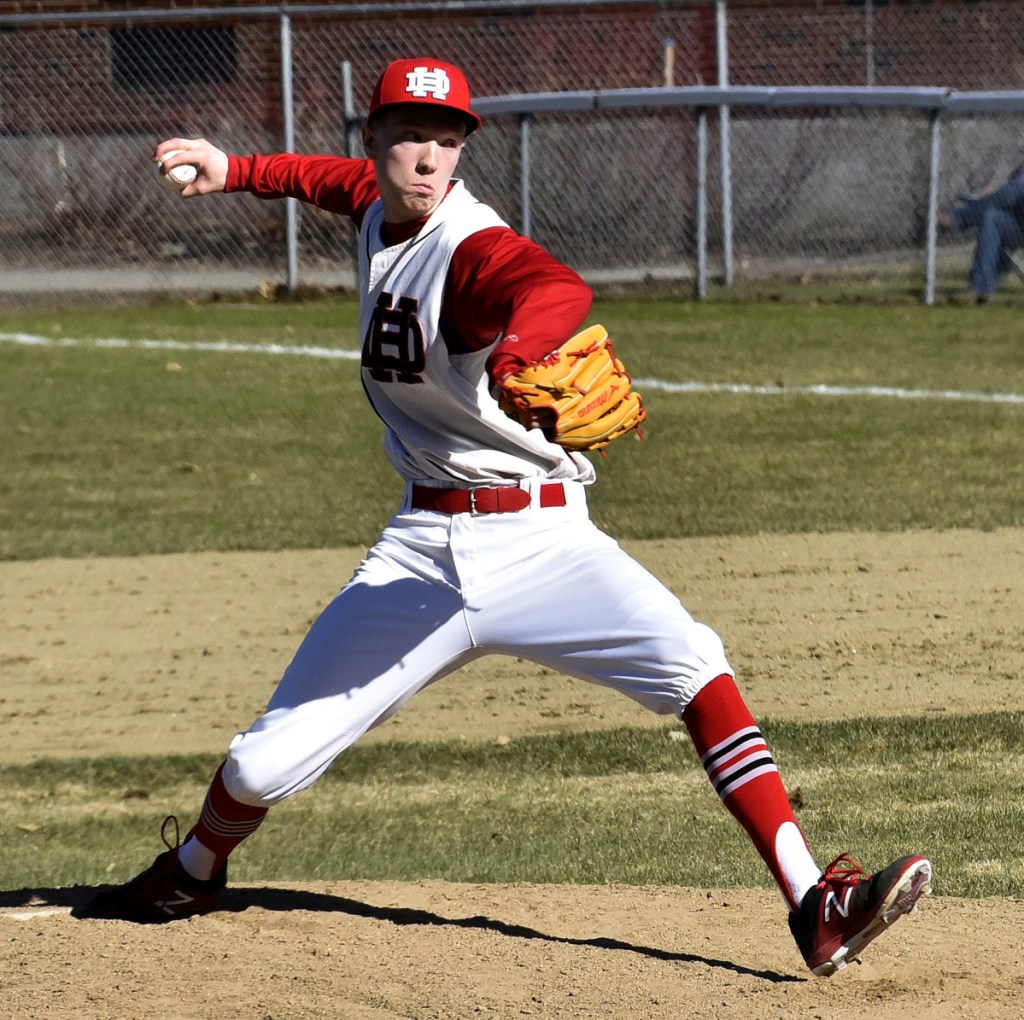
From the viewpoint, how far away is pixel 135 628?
24.3 feet

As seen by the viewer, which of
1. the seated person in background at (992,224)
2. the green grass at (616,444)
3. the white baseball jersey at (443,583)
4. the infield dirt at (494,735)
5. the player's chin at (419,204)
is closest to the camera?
the infield dirt at (494,735)

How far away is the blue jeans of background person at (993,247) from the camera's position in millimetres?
14078

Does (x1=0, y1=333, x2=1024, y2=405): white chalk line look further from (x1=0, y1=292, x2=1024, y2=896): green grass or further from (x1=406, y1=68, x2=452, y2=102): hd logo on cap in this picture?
(x1=406, y1=68, x2=452, y2=102): hd logo on cap

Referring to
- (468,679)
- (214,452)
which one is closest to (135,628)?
(468,679)

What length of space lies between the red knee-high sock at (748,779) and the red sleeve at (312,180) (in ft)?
5.34

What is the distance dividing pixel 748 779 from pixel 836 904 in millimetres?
332

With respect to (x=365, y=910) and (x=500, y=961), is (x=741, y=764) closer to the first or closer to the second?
(x=500, y=961)

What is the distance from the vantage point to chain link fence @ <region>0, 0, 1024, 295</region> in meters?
14.8

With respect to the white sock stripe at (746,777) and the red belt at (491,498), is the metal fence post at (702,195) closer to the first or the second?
the red belt at (491,498)

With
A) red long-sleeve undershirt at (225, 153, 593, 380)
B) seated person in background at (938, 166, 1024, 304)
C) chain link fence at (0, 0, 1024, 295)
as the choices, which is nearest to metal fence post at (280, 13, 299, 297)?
chain link fence at (0, 0, 1024, 295)

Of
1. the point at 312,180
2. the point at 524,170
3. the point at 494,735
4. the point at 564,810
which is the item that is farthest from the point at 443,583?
the point at 524,170

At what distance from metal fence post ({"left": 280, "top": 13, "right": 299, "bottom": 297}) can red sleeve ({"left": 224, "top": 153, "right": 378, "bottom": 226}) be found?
9792 millimetres

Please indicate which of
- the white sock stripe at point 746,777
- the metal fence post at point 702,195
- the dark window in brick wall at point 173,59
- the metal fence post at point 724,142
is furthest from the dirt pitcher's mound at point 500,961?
the dark window in brick wall at point 173,59

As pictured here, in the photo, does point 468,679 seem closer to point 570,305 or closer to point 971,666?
point 971,666
